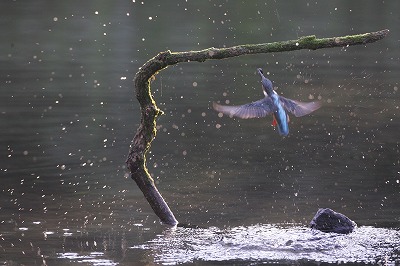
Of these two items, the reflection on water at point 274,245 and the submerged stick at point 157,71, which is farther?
the reflection on water at point 274,245

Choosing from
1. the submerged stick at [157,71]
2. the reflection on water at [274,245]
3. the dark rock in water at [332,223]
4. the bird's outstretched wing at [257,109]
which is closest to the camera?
the submerged stick at [157,71]

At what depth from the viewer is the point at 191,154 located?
45.9 feet

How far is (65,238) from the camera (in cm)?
975

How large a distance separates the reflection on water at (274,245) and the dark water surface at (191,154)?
2cm

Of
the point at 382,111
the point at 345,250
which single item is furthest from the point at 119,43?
the point at 345,250

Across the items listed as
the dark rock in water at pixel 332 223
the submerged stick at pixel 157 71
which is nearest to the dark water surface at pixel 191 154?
the dark rock in water at pixel 332 223

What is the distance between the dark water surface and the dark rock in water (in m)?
0.14

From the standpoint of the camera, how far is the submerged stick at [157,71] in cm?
873

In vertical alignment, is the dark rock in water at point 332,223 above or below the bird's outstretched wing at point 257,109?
below

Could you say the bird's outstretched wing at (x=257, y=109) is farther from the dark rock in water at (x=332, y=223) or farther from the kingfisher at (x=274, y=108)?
the dark rock in water at (x=332, y=223)

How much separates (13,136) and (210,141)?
2833mm

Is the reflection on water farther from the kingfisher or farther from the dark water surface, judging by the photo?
the kingfisher

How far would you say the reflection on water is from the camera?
29.8ft

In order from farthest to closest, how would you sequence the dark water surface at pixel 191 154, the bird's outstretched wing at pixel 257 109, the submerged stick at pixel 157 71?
1. the dark water surface at pixel 191 154
2. the bird's outstretched wing at pixel 257 109
3. the submerged stick at pixel 157 71
